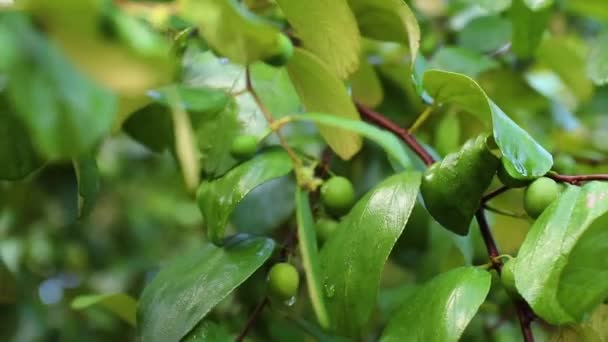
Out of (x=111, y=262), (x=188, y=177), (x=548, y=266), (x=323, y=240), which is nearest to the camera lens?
(x=188, y=177)

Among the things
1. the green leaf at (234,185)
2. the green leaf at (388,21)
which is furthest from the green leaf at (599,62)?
the green leaf at (234,185)

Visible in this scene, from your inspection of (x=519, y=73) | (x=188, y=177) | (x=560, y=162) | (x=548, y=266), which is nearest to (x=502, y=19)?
(x=519, y=73)

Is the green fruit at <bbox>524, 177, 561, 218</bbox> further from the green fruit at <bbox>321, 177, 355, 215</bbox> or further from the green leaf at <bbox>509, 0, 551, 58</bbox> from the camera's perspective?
the green leaf at <bbox>509, 0, 551, 58</bbox>

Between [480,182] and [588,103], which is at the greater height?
[480,182]

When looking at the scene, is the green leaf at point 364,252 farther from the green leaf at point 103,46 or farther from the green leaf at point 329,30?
the green leaf at point 103,46

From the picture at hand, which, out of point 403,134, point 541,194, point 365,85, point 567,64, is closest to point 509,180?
point 541,194

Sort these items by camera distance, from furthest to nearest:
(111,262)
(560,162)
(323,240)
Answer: (111,262) → (560,162) → (323,240)

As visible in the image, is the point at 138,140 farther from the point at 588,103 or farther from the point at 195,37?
the point at 588,103

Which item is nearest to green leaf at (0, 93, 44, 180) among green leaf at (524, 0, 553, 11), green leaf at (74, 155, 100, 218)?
green leaf at (74, 155, 100, 218)
